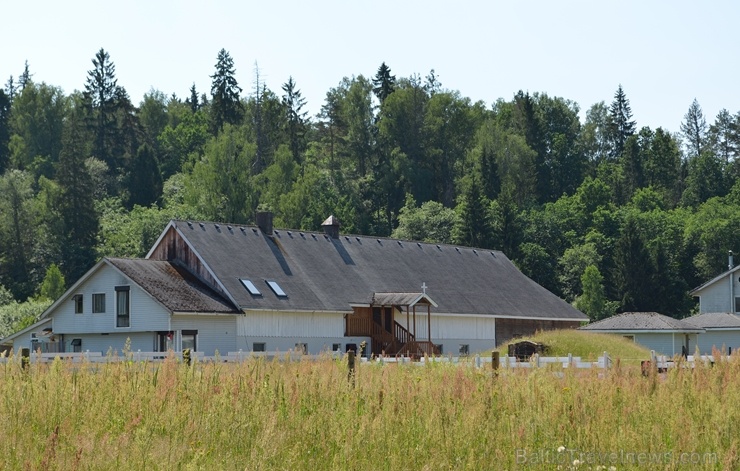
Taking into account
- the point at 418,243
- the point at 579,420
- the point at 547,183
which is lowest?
the point at 579,420

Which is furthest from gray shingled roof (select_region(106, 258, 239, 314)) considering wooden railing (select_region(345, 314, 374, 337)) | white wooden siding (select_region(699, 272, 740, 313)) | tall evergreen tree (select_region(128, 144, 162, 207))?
tall evergreen tree (select_region(128, 144, 162, 207))

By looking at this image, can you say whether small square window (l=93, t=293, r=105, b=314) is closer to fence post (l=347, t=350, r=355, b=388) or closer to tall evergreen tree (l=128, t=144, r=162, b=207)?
fence post (l=347, t=350, r=355, b=388)

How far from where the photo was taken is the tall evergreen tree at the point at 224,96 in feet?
428

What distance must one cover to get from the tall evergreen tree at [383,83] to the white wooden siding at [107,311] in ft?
261

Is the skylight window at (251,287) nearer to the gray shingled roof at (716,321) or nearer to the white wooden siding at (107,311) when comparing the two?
the white wooden siding at (107,311)

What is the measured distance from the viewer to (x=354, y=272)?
190 ft

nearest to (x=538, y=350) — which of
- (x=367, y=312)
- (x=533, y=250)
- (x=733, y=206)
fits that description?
(x=367, y=312)

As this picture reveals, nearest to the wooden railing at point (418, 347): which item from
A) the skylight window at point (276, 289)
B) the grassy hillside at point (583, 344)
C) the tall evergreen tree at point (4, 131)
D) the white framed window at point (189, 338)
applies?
Answer: the grassy hillside at point (583, 344)

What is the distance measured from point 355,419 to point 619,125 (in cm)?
12455

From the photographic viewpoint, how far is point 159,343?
4866 cm

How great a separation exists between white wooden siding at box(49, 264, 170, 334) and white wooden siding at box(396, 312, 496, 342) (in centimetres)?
1312

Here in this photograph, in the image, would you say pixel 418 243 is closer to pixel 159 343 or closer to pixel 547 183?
pixel 159 343

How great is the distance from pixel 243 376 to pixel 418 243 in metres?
50.7

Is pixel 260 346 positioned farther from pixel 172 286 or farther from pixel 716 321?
pixel 716 321
